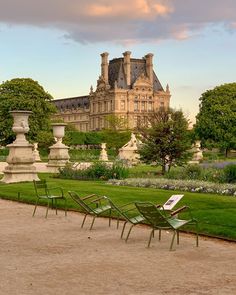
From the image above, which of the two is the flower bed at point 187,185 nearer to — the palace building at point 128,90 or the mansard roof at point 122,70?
the palace building at point 128,90

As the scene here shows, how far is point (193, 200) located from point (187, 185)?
3.40 m

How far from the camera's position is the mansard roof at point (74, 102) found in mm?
126375

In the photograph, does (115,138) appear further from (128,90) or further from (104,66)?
(104,66)

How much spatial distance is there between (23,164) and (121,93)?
307 feet

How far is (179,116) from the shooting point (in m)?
22.8

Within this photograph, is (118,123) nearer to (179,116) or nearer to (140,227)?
(179,116)

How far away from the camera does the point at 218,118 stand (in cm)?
6119

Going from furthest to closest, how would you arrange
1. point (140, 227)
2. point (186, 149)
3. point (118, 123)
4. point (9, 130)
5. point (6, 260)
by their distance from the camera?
point (118, 123) → point (9, 130) → point (186, 149) → point (140, 227) → point (6, 260)

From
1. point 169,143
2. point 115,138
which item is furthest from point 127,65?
point 169,143

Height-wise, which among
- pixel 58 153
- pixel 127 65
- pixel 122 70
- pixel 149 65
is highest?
pixel 149 65

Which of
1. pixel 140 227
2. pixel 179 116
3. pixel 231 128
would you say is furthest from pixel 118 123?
pixel 140 227

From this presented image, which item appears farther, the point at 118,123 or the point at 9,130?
the point at 118,123

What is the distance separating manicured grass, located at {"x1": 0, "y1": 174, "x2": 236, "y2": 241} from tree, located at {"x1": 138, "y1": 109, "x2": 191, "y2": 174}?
16.1 ft

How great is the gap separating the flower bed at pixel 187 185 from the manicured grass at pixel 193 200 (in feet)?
3.04
